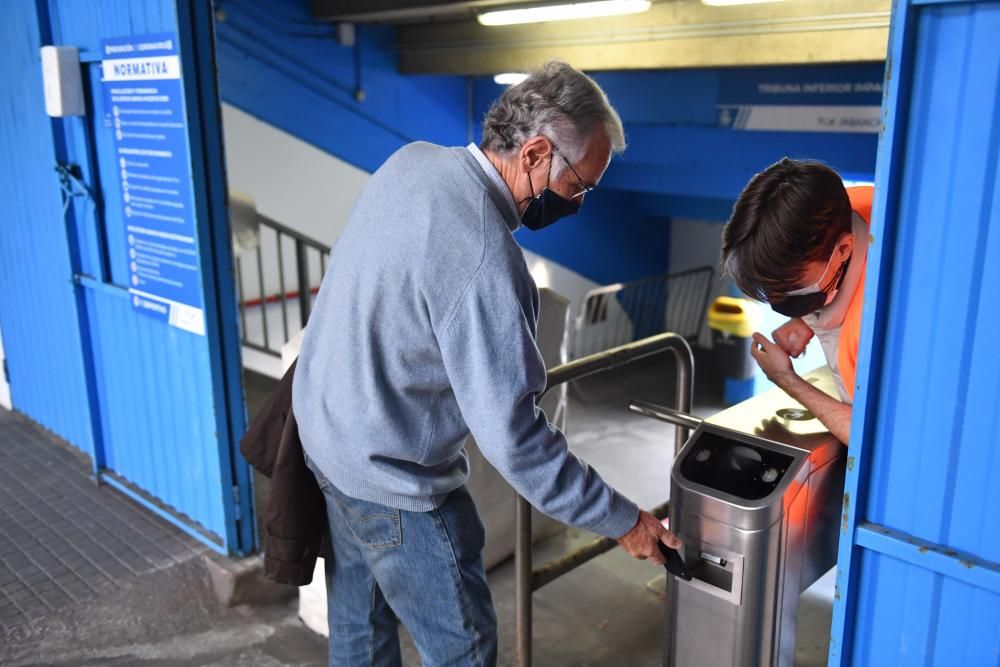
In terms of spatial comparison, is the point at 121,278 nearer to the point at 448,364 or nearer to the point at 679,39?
the point at 448,364

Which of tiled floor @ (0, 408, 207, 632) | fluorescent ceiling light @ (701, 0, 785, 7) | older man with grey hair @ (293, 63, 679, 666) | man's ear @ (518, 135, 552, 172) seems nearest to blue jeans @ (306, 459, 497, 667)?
older man with grey hair @ (293, 63, 679, 666)

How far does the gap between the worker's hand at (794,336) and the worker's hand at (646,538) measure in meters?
0.64

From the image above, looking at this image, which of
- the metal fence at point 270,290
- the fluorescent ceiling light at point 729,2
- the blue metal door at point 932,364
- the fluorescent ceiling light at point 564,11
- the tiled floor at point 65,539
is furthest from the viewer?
the metal fence at point 270,290

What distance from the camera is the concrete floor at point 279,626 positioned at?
9.83ft

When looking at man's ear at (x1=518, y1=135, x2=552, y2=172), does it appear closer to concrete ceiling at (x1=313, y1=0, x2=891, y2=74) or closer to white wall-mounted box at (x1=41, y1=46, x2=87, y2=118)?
white wall-mounted box at (x1=41, y1=46, x2=87, y2=118)

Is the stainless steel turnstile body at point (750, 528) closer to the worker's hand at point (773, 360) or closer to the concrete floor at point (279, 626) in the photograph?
the worker's hand at point (773, 360)

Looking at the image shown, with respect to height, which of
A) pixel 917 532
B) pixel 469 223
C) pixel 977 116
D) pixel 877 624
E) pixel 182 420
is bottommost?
pixel 182 420

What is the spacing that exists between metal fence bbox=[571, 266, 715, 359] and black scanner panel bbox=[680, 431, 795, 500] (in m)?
5.76

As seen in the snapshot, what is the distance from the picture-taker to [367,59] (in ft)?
22.2

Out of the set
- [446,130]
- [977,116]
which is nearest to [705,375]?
[446,130]

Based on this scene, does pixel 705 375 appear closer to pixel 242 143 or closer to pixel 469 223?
pixel 242 143

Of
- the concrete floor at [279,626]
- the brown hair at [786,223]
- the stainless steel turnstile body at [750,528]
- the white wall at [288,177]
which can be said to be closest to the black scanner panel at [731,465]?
the stainless steel turnstile body at [750,528]

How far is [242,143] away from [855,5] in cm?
494

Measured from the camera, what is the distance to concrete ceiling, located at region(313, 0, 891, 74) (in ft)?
14.9
